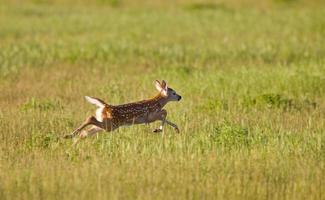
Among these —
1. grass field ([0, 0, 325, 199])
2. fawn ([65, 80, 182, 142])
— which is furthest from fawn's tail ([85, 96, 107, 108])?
grass field ([0, 0, 325, 199])

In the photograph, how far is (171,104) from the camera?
1445cm

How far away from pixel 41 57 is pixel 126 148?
9.75m

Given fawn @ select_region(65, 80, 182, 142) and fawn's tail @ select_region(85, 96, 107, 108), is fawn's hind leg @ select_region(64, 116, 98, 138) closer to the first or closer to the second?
fawn @ select_region(65, 80, 182, 142)

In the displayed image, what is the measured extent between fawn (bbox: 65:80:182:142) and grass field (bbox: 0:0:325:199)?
0.50 ft

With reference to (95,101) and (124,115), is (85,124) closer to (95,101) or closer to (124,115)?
(95,101)

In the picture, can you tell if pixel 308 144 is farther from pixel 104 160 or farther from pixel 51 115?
pixel 51 115

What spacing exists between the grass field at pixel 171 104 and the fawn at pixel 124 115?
5.9 inches

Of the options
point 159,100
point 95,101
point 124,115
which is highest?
point 159,100

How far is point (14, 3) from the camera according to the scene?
119ft

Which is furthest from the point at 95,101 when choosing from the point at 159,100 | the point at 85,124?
the point at 159,100

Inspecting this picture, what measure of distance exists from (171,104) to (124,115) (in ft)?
10.9

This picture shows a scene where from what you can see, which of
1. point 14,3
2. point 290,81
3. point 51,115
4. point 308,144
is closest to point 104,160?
point 308,144

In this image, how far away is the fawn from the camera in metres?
10.9

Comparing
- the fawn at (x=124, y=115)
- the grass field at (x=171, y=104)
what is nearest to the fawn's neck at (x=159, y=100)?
the fawn at (x=124, y=115)
